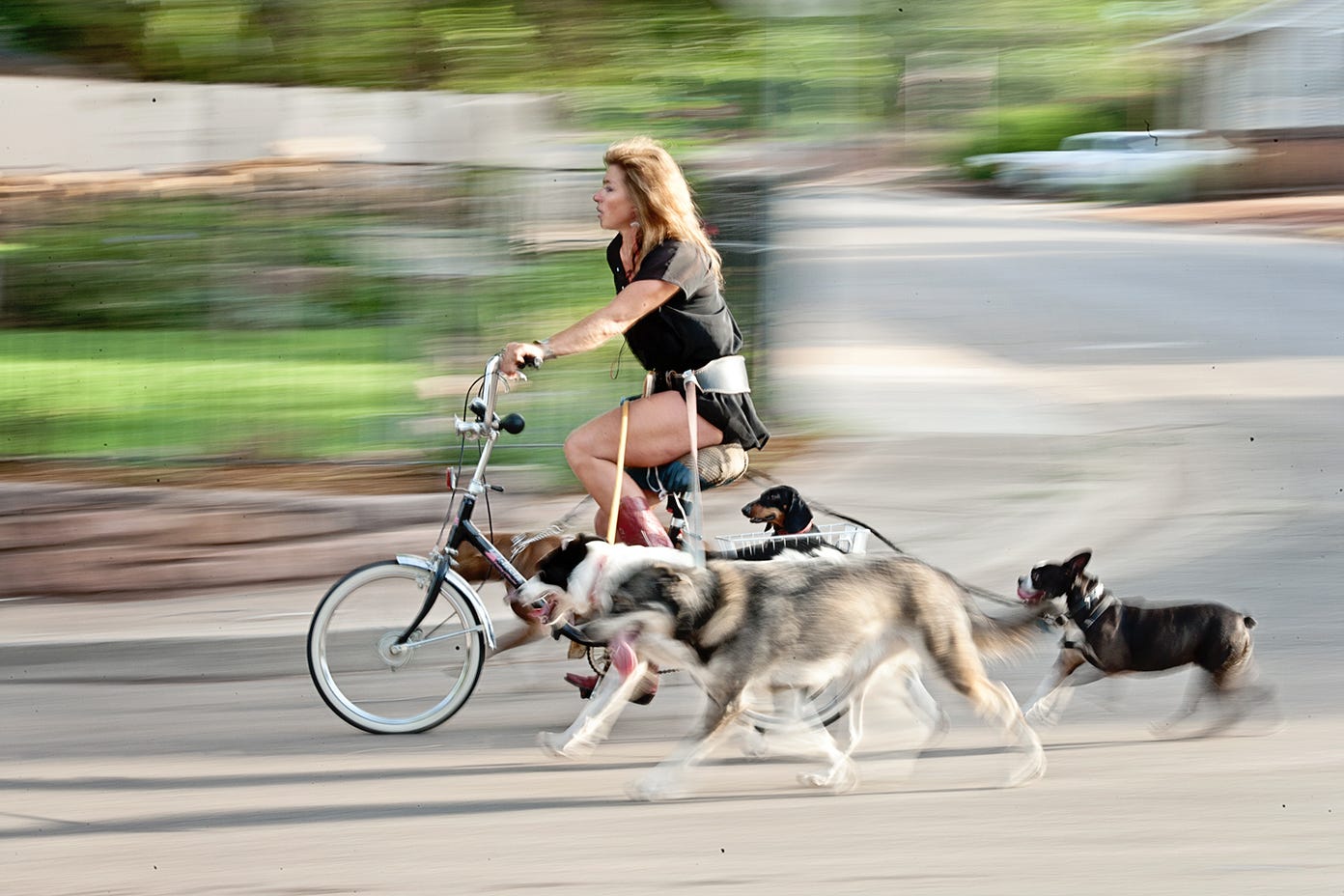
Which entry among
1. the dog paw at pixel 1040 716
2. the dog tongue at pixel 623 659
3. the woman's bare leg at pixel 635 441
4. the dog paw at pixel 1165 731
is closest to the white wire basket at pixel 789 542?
the woman's bare leg at pixel 635 441

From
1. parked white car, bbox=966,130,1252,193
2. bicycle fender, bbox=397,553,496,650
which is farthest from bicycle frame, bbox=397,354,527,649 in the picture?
parked white car, bbox=966,130,1252,193

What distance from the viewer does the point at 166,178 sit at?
30.2ft

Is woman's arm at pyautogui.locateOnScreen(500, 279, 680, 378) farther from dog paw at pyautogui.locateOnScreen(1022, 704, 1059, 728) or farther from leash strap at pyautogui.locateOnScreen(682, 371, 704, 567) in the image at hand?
dog paw at pyautogui.locateOnScreen(1022, 704, 1059, 728)

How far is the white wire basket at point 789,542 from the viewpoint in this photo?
17.4 feet

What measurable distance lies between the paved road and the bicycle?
145mm

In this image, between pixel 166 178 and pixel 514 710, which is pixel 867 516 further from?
pixel 166 178

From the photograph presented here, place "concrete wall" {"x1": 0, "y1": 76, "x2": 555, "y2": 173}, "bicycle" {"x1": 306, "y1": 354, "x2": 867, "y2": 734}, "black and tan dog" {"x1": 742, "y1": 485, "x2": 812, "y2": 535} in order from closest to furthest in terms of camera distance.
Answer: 1. "black and tan dog" {"x1": 742, "y1": 485, "x2": 812, "y2": 535}
2. "bicycle" {"x1": 306, "y1": 354, "x2": 867, "y2": 734}
3. "concrete wall" {"x1": 0, "y1": 76, "x2": 555, "y2": 173}

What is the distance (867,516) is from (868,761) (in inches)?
146

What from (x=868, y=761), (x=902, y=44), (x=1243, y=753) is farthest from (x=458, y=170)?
(x=1243, y=753)

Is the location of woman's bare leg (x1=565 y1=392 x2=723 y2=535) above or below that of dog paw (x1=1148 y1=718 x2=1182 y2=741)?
above

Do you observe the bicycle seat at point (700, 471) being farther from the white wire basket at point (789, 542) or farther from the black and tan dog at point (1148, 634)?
the black and tan dog at point (1148, 634)

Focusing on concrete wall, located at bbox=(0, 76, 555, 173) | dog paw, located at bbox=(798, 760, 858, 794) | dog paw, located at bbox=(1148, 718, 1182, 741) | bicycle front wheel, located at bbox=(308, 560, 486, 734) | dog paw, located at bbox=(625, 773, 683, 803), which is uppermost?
concrete wall, located at bbox=(0, 76, 555, 173)

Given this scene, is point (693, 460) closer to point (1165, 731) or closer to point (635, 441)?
point (635, 441)

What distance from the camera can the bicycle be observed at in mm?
5613
